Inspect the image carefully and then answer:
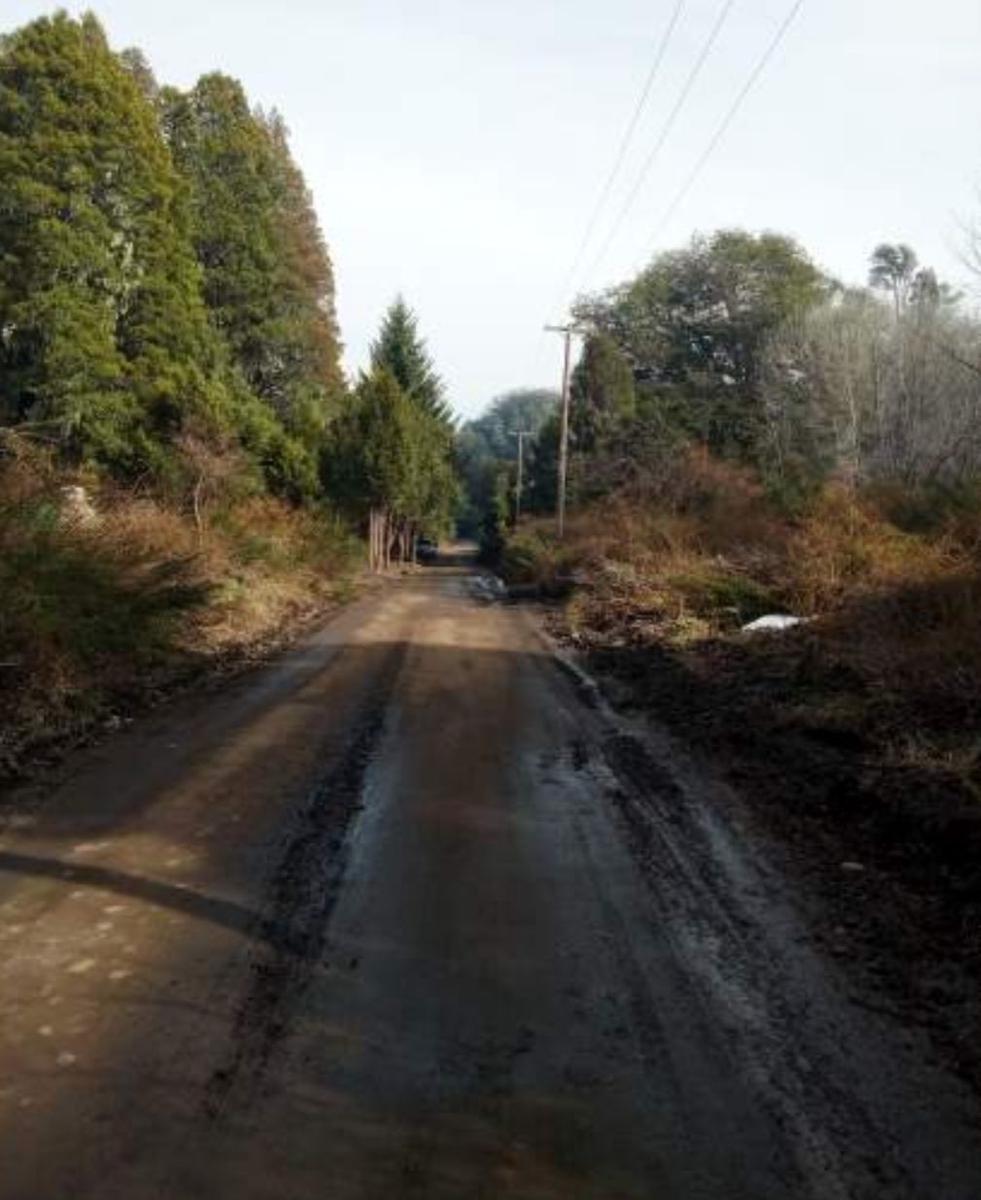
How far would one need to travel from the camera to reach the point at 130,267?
107 ft

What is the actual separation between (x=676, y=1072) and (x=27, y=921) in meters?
3.19

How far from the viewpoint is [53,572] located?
13141mm

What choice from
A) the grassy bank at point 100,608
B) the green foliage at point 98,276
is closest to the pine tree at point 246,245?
the green foliage at point 98,276

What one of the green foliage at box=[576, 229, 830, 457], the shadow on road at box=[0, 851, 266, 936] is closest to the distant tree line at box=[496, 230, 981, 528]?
the green foliage at box=[576, 229, 830, 457]

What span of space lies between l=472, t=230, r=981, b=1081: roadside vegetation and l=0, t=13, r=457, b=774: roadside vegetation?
592cm

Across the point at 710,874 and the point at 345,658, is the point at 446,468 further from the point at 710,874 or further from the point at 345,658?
the point at 710,874

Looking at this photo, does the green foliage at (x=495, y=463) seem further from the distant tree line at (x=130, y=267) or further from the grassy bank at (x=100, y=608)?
the grassy bank at (x=100, y=608)

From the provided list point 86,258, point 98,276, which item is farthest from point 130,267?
point 86,258

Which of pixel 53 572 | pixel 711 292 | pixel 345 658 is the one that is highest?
pixel 711 292

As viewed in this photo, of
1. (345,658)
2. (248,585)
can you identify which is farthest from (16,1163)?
(248,585)

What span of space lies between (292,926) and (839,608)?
1025 cm

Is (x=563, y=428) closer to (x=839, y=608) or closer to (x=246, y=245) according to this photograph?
(x=246, y=245)

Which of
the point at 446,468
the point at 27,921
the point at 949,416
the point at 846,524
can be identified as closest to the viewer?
the point at 27,921

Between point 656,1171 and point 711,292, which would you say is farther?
point 711,292
